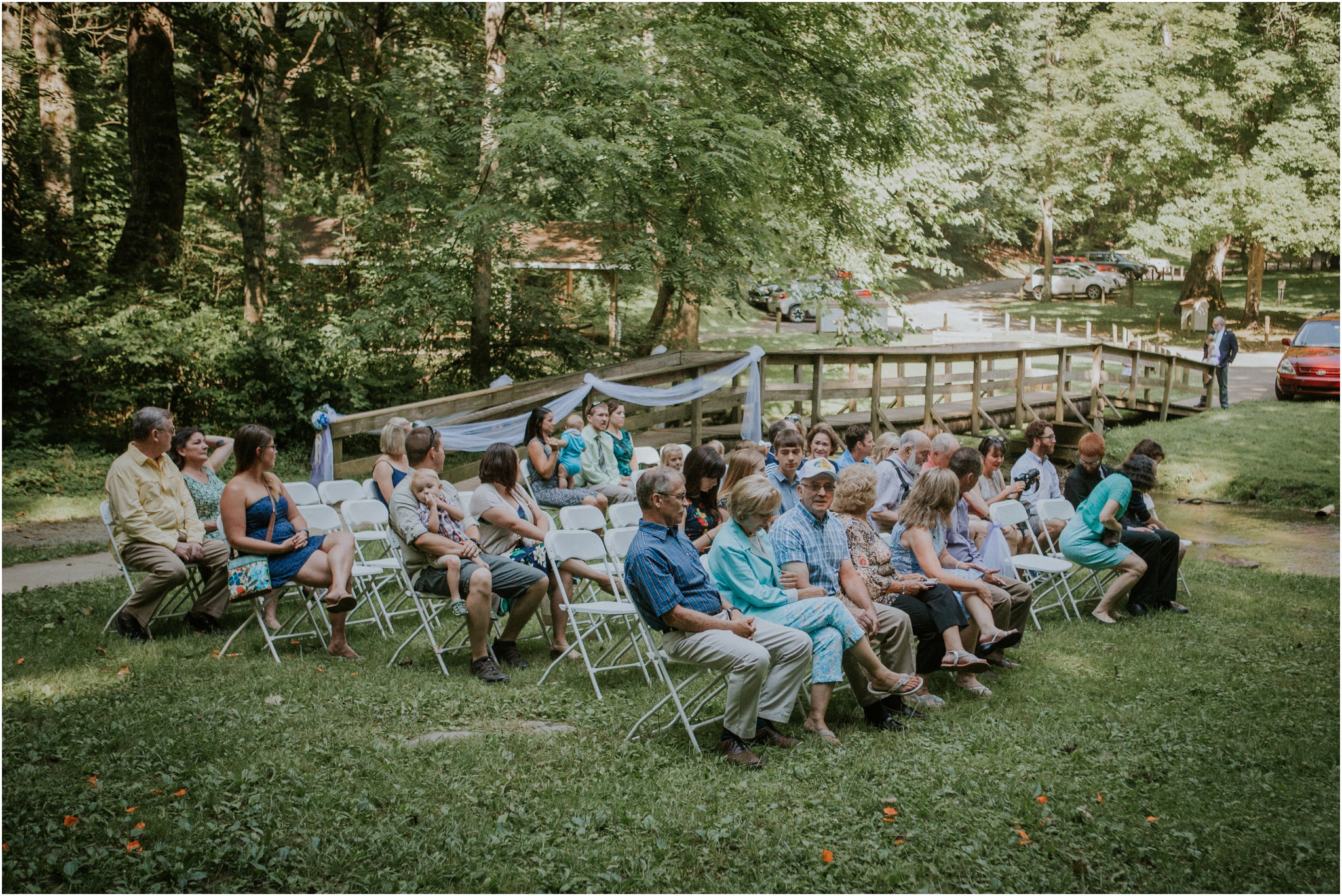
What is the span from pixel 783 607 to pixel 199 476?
4.23 m

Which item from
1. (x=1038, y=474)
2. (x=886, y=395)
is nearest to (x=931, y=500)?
(x=1038, y=474)

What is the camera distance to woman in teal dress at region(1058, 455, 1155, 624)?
24.0 ft

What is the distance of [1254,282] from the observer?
3070 cm

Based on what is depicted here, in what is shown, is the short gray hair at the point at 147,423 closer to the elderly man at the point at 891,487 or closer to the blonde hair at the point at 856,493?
the blonde hair at the point at 856,493

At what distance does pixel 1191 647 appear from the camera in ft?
21.4

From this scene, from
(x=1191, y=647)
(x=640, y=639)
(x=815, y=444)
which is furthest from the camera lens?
(x=815, y=444)

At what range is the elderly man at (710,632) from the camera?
14.3 feet

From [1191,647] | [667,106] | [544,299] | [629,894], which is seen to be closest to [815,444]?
[1191,647]

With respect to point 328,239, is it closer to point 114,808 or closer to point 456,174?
point 456,174

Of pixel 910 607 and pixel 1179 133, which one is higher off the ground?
pixel 1179 133

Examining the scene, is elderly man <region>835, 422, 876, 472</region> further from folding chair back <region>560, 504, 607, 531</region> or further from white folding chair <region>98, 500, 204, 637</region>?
white folding chair <region>98, 500, 204, 637</region>

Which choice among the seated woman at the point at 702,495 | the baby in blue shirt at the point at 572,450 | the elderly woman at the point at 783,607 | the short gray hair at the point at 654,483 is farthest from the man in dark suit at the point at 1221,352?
the short gray hair at the point at 654,483

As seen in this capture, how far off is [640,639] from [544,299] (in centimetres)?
913

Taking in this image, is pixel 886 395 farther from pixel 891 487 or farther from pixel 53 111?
pixel 53 111
